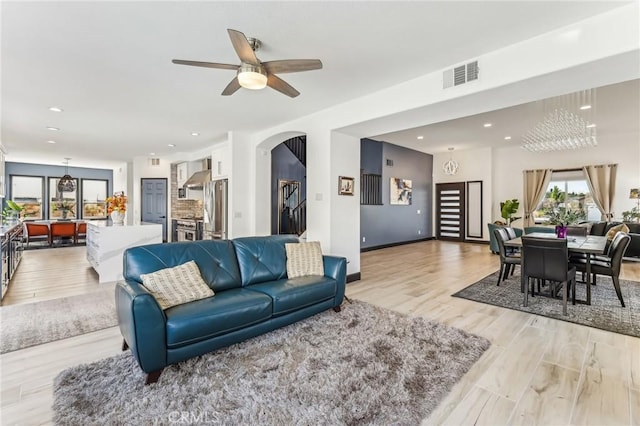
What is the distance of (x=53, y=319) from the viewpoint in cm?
337

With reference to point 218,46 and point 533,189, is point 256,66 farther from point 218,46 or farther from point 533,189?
point 533,189

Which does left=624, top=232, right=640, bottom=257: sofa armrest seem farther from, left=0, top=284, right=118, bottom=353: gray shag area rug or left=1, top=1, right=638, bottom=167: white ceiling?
left=0, top=284, right=118, bottom=353: gray shag area rug

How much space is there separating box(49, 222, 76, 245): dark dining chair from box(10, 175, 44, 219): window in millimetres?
2613

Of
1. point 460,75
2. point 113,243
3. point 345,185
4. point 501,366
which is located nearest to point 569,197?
point 345,185

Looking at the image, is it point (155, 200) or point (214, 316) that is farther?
point (155, 200)

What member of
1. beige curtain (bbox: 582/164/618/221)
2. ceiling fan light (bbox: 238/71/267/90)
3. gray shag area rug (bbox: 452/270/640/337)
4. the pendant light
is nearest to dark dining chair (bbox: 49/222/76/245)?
the pendant light

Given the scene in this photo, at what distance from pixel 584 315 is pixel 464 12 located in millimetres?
3495

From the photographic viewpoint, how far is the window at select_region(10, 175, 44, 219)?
409 inches

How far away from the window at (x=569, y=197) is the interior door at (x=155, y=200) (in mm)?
10830

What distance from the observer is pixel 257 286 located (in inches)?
125

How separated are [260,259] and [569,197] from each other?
9206 millimetres

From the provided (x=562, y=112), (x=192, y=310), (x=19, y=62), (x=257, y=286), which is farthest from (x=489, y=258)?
(x=19, y=62)

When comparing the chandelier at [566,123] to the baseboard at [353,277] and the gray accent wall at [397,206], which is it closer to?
the gray accent wall at [397,206]

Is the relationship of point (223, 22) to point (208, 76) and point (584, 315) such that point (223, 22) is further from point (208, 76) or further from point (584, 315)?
point (584, 315)
